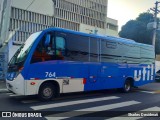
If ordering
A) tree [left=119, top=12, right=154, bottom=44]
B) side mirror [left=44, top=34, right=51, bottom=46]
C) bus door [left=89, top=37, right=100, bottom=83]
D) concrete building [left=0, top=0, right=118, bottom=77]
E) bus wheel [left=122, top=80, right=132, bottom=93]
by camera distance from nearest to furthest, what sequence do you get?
side mirror [left=44, top=34, right=51, bottom=46] < bus door [left=89, top=37, right=100, bottom=83] < bus wheel [left=122, top=80, right=132, bottom=93] < tree [left=119, top=12, right=154, bottom=44] < concrete building [left=0, top=0, right=118, bottom=77]

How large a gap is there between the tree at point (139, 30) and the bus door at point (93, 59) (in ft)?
135

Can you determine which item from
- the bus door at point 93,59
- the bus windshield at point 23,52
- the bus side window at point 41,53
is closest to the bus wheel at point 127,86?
the bus door at point 93,59

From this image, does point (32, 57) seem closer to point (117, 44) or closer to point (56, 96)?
point (56, 96)

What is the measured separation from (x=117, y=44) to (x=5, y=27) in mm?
14315

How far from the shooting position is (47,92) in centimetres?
1020

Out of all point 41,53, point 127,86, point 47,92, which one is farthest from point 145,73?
point 41,53

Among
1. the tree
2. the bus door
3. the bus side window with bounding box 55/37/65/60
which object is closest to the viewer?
the bus side window with bounding box 55/37/65/60

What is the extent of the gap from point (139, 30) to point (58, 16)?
26.3 metres

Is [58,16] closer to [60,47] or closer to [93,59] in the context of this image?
[93,59]

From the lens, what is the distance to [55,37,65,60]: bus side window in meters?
10.5

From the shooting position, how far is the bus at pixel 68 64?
31.7 ft

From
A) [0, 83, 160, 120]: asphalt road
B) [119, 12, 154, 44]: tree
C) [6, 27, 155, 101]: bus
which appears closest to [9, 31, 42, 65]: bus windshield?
[6, 27, 155, 101]: bus

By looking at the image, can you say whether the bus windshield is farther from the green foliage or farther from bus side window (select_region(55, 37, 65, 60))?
the green foliage

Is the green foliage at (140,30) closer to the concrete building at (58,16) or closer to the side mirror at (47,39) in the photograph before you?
the concrete building at (58,16)
